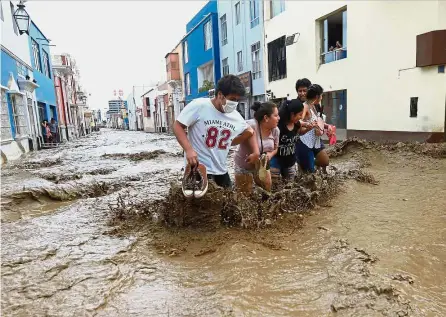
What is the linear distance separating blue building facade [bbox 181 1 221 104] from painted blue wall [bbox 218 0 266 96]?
79cm

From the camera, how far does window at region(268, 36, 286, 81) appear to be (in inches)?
619

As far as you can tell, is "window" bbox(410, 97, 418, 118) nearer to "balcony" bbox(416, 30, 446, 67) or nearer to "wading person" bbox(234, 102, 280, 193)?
"balcony" bbox(416, 30, 446, 67)

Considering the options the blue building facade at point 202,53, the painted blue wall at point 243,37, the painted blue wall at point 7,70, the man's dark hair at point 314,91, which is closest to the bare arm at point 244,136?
the man's dark hair at point 314,91

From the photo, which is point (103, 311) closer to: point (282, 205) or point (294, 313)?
point (294, 313)

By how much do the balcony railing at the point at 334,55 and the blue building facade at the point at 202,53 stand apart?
11.9 m

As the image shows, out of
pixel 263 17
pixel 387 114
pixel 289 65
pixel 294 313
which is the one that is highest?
pixel 263 17

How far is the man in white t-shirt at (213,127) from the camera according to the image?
2.96 metres

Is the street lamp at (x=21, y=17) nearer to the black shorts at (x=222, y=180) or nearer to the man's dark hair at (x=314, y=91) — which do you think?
the man's dark hair at (x=314, y=91)

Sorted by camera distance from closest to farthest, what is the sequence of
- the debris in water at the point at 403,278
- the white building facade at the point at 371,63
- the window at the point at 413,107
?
the debris in water at the point at 403,278 < the white building facade at the point at 371,63 < the window at the point at 413,107

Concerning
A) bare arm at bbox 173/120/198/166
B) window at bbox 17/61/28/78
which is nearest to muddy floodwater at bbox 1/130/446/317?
bare arm at bbox 173/120/198/166

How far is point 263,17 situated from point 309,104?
543 inches

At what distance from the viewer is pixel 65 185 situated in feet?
18.0

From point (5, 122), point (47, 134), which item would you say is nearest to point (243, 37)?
point (47, 134)

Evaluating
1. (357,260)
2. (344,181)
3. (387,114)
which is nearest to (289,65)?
(387,114)
